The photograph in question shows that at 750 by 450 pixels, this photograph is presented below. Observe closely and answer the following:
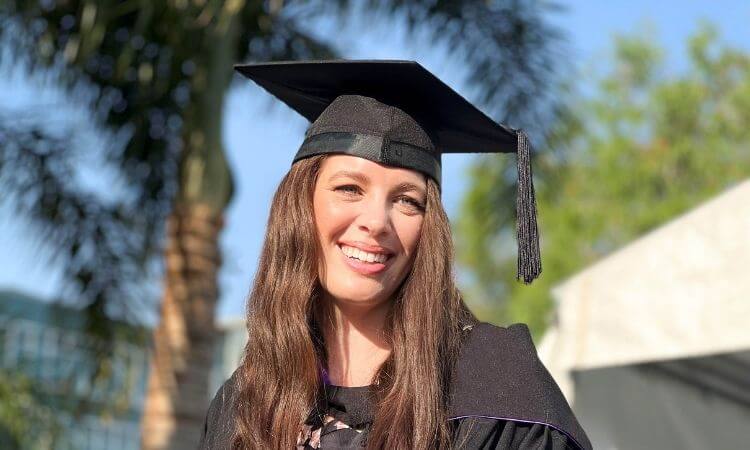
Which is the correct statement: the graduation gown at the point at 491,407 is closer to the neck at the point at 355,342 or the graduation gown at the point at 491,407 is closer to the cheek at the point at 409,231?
the neck at the point at 355,342

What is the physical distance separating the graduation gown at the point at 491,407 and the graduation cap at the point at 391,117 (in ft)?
0.60

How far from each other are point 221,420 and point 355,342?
0.34 m

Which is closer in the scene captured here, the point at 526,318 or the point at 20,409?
the point at 20,409

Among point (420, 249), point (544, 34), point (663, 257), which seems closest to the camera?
point (420, 249)

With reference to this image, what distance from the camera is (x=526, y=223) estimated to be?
8.34ft

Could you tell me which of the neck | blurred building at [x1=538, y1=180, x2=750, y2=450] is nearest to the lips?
the neck

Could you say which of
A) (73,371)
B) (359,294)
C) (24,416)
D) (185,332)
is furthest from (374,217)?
(24,416)

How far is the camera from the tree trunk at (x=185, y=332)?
23.7ft

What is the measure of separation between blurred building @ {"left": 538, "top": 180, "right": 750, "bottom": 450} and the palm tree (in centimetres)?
332

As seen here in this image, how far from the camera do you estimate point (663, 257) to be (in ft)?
10.9

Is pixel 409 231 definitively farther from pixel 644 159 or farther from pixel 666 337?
pixel 644 159

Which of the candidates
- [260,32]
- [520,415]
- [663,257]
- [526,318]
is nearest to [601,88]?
[526,318]

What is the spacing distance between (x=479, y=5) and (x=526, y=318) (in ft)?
35.8

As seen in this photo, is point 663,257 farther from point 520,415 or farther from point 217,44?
point 217,44
